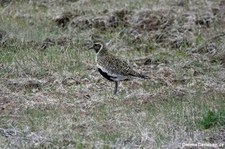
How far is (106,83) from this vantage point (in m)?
12.1

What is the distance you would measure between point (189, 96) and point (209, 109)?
1063 millimetres

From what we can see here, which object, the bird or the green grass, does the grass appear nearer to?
the green grass

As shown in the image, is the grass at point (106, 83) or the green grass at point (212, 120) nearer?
the grass at point (106, 83)

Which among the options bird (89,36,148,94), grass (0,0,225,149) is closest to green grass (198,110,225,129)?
grass (0,0,225,149)

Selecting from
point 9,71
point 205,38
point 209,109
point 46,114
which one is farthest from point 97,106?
point 205,38

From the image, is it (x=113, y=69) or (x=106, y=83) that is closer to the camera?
(x=113, y=69)

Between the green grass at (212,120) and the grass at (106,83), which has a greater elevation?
the green grass at (212,120)

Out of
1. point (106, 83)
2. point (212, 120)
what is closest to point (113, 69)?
point (106, 83)

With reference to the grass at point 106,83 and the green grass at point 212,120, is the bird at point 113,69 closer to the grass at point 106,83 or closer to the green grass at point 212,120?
the grass at point 106,83

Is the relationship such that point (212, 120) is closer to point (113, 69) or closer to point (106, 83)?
point (113, 69)

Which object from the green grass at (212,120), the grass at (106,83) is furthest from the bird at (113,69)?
the green grass at (212,120)

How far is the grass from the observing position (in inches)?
364

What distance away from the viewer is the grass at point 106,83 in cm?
925

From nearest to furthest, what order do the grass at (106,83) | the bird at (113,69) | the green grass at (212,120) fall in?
1. the grass at (106,83)
2. the green grass at (212,120)
3. the bird at (113,69)
